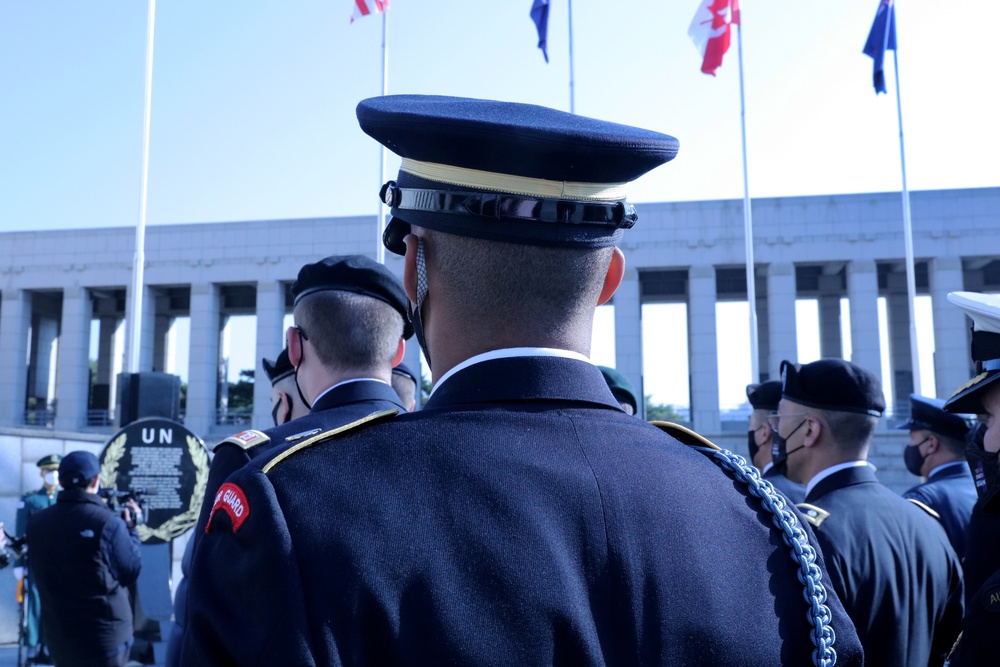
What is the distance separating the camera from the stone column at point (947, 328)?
25.2 m

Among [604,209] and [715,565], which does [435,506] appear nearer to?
[715,565]

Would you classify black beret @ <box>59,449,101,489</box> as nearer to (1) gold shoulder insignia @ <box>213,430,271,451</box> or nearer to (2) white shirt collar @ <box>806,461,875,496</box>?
(1) gold shoulder insignia @ <box>213,430,271,451</box>

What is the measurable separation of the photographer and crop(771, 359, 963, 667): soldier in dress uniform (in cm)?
463

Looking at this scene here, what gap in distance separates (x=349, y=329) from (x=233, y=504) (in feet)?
7.09

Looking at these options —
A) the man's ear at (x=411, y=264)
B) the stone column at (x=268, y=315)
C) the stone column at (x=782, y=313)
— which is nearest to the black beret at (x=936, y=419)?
the man's ear at (x=411, y=264)

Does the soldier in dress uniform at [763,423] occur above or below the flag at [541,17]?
below

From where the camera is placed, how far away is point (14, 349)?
29.9m

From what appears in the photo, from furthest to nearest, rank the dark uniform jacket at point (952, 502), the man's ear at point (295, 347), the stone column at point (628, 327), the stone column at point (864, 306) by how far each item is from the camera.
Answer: the stone column at point (628, 327)
the stone column at point (864, 306)
the dark uniform jacket at point (952, 502)
the man's ear at point (295, 347)

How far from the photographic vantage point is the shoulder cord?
1382 mm

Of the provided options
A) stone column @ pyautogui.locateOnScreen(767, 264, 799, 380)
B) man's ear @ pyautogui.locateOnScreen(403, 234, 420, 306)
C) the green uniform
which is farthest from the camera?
stone column @ pyautogui.locateOnScreen(767, 264, 799, 380)

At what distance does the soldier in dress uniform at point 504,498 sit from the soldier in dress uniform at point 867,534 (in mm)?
2002

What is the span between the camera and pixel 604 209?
1.50 metres

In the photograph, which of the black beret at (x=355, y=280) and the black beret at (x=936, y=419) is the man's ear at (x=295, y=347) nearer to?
the black beret at (x=355, y=280)

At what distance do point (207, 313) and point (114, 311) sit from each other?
283 inches
